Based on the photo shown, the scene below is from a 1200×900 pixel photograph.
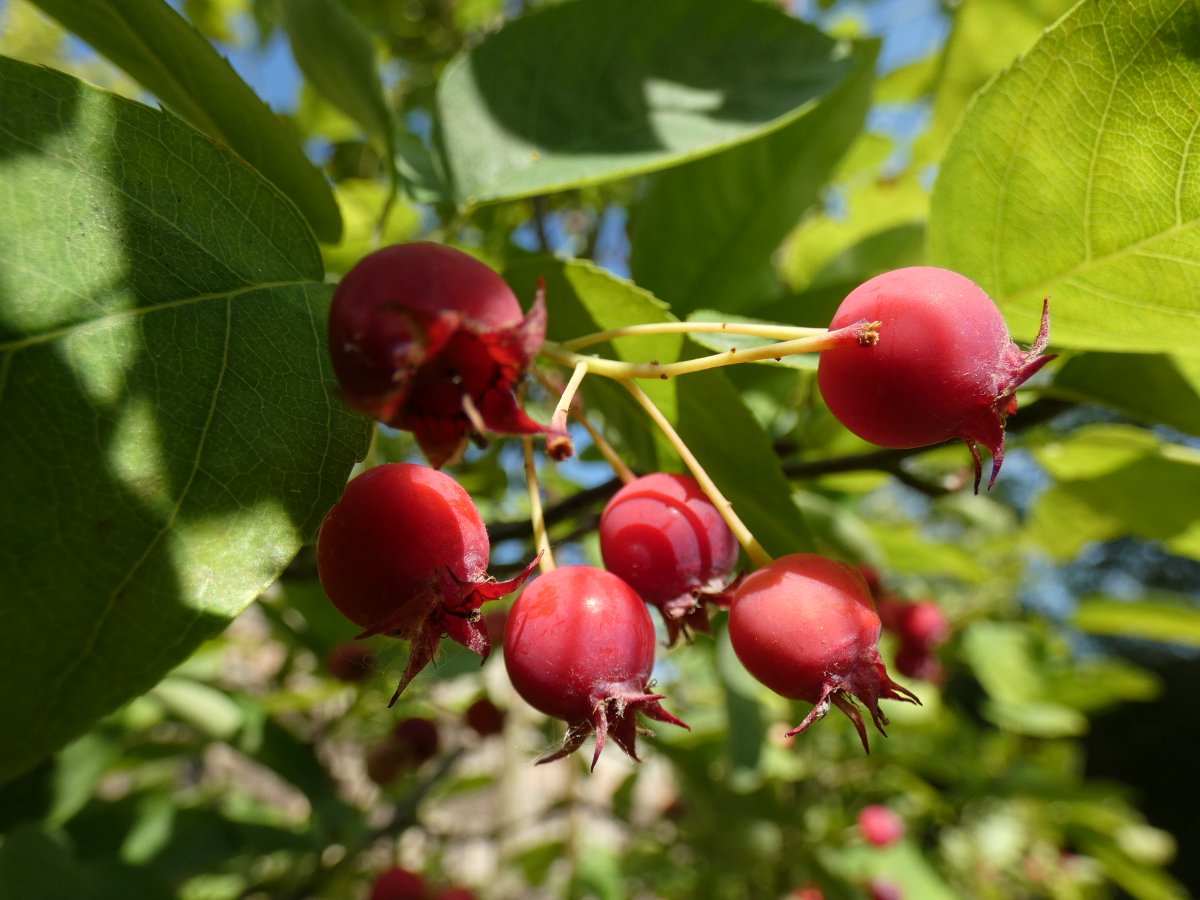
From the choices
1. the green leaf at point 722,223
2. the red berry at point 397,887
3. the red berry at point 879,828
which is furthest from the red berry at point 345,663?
the red berry at point 879,828

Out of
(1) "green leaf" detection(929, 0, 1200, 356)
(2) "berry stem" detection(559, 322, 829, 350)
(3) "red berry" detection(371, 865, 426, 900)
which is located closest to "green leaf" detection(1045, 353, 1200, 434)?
(1) "green leaf" detection(929, 0, 1200, 356)

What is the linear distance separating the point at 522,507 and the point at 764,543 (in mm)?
1918

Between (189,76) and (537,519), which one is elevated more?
(189,76)

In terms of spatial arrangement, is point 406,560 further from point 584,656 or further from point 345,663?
point 345,663

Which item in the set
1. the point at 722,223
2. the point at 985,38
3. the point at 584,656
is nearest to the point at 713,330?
the point at 584,656

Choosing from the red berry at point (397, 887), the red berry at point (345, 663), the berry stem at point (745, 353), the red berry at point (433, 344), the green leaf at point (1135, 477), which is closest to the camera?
the red berry at point (433, 344)

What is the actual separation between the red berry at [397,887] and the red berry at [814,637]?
1.70 meters

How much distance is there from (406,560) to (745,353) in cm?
29

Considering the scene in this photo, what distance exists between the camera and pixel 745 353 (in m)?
0.65

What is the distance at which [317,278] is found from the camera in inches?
28.3

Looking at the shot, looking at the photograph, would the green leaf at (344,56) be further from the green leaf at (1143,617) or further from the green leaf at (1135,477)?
the green leaf at (1143,617)

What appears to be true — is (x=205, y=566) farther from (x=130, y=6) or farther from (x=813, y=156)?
(x=813, y=156)

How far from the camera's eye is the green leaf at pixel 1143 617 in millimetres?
2350

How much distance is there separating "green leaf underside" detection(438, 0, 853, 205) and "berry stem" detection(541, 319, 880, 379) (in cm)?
44
